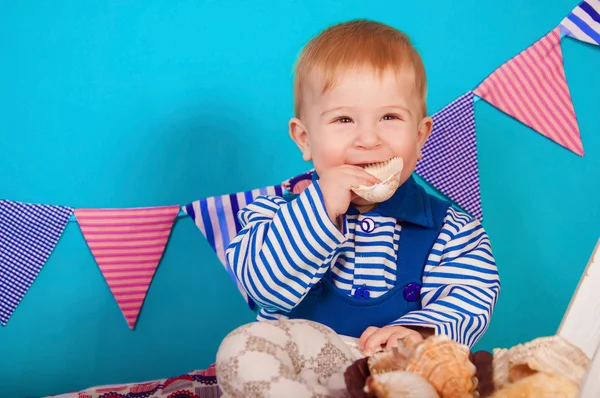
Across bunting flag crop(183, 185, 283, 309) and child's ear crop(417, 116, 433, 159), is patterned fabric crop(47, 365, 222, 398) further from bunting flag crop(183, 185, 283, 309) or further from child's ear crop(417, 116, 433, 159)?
child's ear crop(417, 116, 433, 159)

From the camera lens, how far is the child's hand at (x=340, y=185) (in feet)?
3.33

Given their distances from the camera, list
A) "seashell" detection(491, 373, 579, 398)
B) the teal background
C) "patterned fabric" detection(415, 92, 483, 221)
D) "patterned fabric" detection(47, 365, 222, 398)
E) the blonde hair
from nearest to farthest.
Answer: "seashell" detection(491, 373, 579, 398) < the blonde hair < "patterned fabric" detection(47, 365, 222, 398) < the teal background < "patterned fabric" detection(415, 92, 483, 221)

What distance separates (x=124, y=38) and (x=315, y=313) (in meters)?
0.69

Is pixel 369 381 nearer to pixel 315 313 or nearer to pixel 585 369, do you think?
pixel 585 369

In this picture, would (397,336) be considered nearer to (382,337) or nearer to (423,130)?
(382,337)

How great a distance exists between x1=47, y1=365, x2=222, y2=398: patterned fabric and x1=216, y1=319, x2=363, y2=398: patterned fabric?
55cm

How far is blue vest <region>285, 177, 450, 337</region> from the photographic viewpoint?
1.10 meters

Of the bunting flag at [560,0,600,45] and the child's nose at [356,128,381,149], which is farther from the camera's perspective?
the bunting flag at [560,0,600,45]

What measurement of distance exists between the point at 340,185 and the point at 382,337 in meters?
0.22

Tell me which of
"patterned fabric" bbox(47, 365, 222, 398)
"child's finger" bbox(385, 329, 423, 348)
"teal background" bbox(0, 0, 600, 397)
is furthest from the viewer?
"teal background" bbox(0, 0, 600, 397)

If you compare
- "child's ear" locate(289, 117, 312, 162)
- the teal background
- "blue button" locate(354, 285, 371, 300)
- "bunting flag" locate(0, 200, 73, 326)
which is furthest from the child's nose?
"bunting flag" locate(0, 200, 73, 326)

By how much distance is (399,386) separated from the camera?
0.64 meters

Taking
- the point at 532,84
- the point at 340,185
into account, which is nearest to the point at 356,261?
the point at 340,185

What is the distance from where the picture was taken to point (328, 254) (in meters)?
1.02
